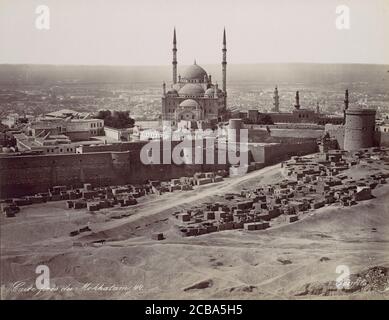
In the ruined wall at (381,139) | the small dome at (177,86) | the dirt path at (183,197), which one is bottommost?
the dirt path at (183,197)

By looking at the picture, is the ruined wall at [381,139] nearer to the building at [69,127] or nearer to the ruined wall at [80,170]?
the ruined wall at [80,170]

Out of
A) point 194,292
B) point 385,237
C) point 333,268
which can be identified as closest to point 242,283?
point 194,292

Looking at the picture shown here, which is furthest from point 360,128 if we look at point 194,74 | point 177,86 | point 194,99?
point 194,74

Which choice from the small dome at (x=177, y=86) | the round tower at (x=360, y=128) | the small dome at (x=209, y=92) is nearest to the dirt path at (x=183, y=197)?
the round tower at (x=360, y=128)

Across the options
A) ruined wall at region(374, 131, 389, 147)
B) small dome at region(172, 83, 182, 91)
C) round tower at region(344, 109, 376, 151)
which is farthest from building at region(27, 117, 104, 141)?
ruined wall at region(374, 131, 389, 147)

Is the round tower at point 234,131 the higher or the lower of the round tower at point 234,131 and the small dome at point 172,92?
the lower

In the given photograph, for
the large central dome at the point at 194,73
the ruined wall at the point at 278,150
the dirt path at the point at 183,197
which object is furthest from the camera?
the large central dome at the point at 194,73
